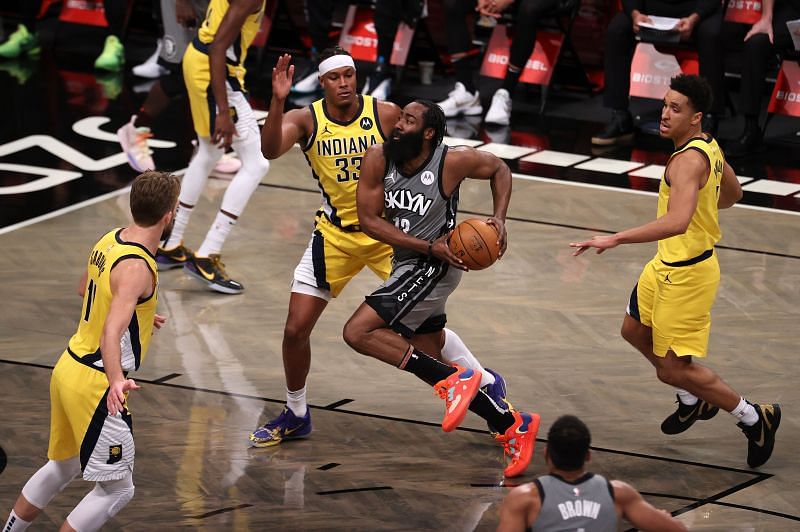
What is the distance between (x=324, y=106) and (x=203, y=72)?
218cm

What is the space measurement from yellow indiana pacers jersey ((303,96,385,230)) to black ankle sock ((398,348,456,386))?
802mm

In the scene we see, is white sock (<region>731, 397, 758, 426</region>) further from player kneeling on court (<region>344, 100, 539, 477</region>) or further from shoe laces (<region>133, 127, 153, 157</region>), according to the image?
shoe laces (<region>133, 127, 153, 157</region>)

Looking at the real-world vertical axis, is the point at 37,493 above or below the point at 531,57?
above

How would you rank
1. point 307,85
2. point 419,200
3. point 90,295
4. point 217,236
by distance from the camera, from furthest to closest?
point 307,85, point 217,236, point 419,200, point 90,295

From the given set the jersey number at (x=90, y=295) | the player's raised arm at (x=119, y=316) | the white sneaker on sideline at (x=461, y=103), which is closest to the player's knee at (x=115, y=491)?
the player's raised arm at (x=119, y=316)

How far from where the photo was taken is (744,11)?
11875 millimetres

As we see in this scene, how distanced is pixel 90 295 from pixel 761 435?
9.46ft

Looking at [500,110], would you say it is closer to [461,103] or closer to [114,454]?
[461,103]

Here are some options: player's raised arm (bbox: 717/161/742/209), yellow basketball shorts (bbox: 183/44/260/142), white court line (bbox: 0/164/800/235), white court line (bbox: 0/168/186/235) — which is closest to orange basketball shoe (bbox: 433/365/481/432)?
player's raised arm (bbox: 717/161/742/209)

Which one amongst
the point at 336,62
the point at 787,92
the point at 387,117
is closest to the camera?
the point at 336,62

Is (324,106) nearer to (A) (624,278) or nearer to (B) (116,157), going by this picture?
(A) (624,278)

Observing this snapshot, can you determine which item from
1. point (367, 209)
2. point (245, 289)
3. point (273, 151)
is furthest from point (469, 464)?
point (245, 289)

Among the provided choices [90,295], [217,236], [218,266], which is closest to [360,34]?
Answer: [217,236]

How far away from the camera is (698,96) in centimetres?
600
